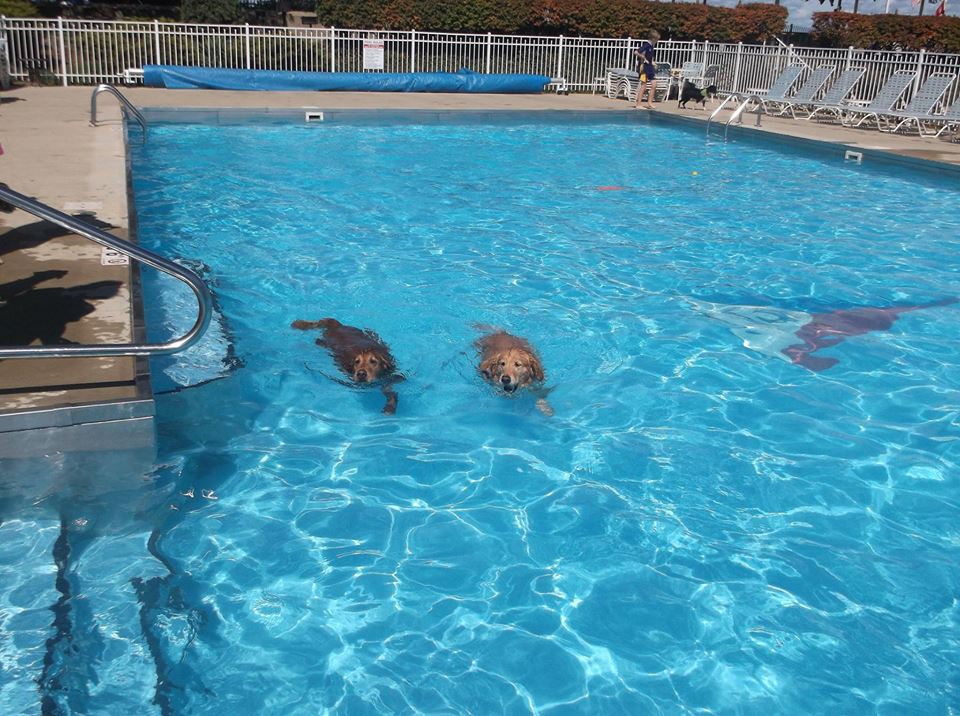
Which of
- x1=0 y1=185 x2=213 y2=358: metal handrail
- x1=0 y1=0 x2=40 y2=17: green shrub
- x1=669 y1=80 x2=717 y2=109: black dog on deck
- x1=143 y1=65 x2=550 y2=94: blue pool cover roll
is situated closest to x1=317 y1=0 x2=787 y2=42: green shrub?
x1=143 y1=65 x2=550 y2=94: blue pool cover roll

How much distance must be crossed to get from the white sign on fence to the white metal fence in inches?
13.9

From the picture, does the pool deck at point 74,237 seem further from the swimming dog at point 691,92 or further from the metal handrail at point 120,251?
the swimming dog at point 691,92

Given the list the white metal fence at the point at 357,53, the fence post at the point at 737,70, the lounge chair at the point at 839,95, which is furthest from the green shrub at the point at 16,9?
the lounge chair at the point at 839,95

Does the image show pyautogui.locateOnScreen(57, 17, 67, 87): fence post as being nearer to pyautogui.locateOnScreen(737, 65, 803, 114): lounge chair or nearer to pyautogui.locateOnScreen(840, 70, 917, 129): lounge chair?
pyautogui.locateOnScreen(737, 65, 803, 114): lounge chair

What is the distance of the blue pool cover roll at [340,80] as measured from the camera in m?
Answer: 19.8

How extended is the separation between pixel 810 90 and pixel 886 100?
211cm

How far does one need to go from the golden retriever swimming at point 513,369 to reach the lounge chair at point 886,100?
577 inches

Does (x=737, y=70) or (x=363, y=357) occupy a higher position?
(x=737, y=70)

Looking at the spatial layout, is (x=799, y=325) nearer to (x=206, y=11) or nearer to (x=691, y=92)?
(x=691, y=92)

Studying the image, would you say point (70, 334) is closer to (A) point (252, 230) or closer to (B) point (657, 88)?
(A) point (252, 230)

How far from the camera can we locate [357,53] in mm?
23500

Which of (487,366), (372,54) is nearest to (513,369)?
(487,366)

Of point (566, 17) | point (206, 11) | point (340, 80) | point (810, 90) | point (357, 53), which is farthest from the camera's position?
point (566, 17)

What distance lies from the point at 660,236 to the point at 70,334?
23.5 feet
